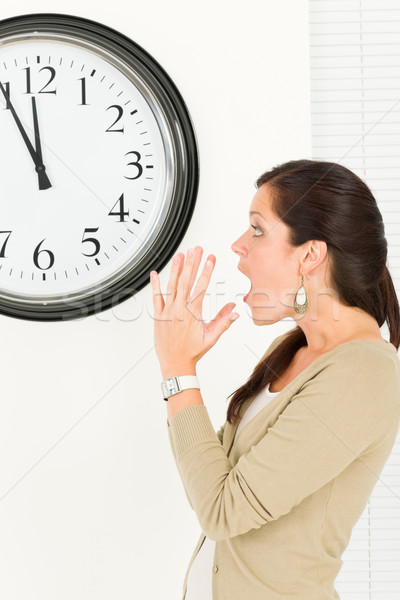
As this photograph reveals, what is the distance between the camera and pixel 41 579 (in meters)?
1.20

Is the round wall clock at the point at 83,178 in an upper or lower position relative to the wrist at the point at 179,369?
upper

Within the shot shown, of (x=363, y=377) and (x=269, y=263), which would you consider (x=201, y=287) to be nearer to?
(x=269, y=263)

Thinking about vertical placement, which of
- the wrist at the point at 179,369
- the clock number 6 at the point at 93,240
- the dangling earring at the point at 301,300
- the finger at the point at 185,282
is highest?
the clock number 6 at the point at 93,240

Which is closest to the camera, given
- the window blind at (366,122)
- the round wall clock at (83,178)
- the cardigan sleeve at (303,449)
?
the cardigan sleeve at (303,449)

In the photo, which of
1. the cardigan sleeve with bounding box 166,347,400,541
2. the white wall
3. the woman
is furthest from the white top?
the white wall

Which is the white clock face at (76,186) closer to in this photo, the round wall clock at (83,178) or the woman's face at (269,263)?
the round wall clock at (83,178)

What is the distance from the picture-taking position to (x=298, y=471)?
0.75 m

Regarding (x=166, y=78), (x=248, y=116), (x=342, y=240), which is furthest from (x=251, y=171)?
(x=342, y=240)

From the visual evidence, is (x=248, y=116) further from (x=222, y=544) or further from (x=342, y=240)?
(x=222, y=544)

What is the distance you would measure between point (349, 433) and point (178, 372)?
10.1 inches

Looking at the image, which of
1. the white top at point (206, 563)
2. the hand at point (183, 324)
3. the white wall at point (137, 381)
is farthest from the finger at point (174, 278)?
the white wall at point (137, 381)

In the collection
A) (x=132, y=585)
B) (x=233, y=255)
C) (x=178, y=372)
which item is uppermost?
(x=233, y=255)

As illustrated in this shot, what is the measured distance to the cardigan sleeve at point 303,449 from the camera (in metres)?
0.75

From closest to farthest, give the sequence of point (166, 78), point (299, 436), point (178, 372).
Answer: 1. point (299, 436)
2. point (178, 372)
3. point (166, 78)
